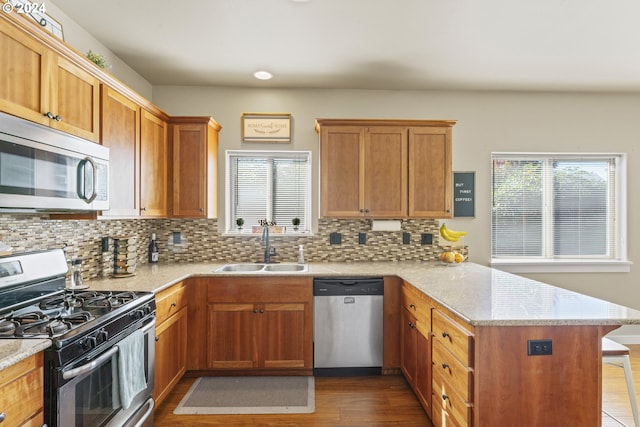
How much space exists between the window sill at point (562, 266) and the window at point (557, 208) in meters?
0.06

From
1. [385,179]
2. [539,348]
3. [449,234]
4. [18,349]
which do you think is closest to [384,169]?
[385,179]

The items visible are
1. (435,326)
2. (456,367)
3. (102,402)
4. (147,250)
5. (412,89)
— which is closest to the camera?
(102,402)

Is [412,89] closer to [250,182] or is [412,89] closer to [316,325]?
[250,182]

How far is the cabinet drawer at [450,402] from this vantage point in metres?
1.64

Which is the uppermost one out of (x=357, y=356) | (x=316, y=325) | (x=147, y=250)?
(x=147, y=250)

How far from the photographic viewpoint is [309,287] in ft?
9.27

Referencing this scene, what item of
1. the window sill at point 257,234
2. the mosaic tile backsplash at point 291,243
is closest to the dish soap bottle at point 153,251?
the mosaic tile backsplash at point 291,243

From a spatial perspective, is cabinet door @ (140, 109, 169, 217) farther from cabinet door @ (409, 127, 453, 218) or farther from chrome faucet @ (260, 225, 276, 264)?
cabinet door @ (409, 127, 453, 218)

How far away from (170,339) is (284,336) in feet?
2.83

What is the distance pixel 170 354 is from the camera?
2492 millimetres

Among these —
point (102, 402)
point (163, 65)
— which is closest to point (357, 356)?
point (102, 402)

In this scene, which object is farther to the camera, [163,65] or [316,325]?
[163,65]

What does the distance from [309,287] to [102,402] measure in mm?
1559

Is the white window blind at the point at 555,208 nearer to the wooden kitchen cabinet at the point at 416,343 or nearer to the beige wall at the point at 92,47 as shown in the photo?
the wooden kitchen cabinet at the point at 416,343
